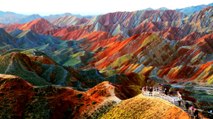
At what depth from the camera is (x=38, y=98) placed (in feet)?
287

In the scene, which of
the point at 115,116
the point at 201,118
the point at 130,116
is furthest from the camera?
the point at 115,116

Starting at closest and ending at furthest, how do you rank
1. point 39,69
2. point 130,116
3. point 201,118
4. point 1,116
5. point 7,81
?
point 201,118, point 130,116, point 1,116, point 7,81, point 39,69

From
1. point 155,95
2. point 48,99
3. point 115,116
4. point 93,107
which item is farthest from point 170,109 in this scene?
point 48,99

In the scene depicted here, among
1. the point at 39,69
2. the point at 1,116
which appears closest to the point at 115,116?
the point at 1,116

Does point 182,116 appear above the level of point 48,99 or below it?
above

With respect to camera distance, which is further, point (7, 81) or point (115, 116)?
point (7, 81)

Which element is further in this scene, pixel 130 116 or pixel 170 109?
pixel 130 116

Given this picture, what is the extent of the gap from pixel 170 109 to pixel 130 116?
9985mm

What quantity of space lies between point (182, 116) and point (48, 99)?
39873 millimetres

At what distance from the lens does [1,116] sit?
82.8 meters

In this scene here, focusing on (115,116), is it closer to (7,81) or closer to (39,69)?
(7,81)

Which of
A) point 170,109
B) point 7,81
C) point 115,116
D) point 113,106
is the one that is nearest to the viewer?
point 170,109

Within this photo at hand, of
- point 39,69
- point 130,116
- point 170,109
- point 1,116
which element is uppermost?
point 170,109

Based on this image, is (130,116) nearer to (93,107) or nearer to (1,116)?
(93,107)
